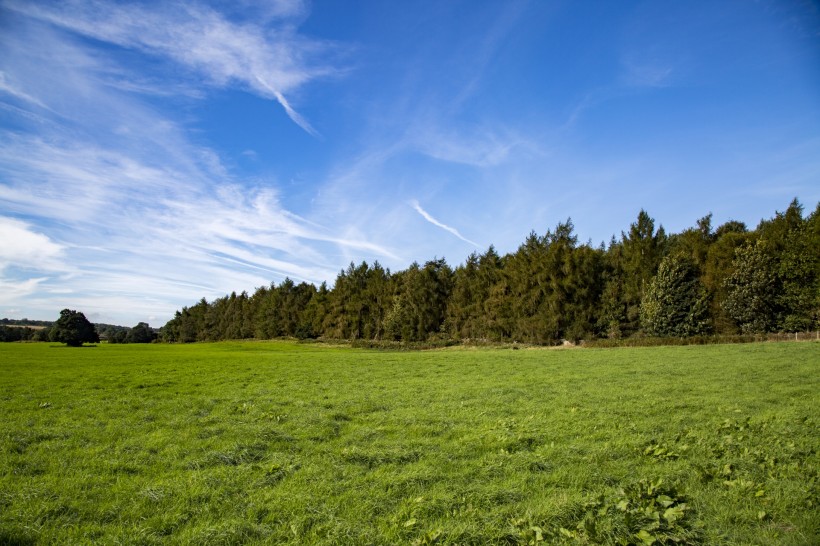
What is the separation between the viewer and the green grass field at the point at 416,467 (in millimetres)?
6164

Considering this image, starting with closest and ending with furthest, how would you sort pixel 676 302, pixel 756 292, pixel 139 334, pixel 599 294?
pixel 756 292, pixel 676 302, pixel 599 294, pixel 139 334

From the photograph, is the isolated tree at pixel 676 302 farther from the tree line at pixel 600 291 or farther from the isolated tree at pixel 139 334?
the isolated tree at pixel 139 334

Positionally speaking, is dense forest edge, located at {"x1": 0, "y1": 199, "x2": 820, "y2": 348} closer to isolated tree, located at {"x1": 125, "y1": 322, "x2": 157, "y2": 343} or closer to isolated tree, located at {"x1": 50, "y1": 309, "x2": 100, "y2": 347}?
isolated tree, located at {"x1": 125, "y1": 322, "x2": 157, "y2": 343}

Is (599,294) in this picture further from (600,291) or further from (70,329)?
(70,329)

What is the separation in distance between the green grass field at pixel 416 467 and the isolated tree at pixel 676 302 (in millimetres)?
44455

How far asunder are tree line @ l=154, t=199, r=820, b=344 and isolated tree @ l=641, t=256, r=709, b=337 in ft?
0.47

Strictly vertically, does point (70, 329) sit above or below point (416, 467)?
above

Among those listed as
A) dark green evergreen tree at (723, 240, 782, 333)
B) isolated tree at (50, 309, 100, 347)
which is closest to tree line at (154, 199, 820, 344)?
dark green evergreen tree at (723, 240, 782, 333)

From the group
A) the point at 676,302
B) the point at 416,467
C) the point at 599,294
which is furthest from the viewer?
the point at 599,294

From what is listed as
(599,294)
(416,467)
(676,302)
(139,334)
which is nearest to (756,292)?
(676,302)

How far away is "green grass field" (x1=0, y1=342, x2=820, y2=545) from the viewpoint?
6.16 meters

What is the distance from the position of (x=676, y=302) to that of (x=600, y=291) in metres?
12.1

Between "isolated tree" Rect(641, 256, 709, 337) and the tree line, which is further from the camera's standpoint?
"isolated tree" Rect(641, 256, 709, 337)

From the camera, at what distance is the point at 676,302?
57.5m
